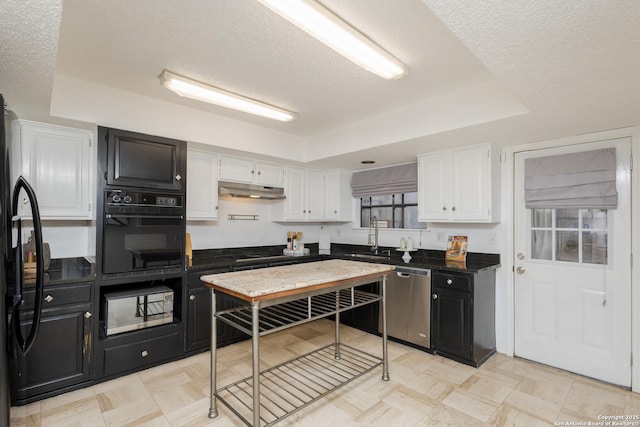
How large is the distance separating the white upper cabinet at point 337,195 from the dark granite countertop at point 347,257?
57 cm

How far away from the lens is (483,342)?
312 centimetres

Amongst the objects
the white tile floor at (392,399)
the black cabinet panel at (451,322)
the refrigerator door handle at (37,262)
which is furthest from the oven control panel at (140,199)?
the black cabinet panel at (451,322)

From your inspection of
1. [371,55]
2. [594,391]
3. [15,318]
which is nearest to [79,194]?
[15,318]

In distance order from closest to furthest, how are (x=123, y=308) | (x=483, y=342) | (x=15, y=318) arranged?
(x=15, y=318)
(x=123, y=308)
(x=483, y=342)

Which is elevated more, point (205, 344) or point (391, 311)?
point (391, 311)

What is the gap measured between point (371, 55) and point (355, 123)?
64.0 inches

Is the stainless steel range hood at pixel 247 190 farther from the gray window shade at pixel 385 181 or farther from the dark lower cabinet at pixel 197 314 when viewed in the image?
the gray window shade at pixel 385 181

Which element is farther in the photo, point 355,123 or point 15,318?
point 355,123

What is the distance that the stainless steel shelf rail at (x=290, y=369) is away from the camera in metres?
1.96

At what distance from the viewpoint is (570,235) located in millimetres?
2971

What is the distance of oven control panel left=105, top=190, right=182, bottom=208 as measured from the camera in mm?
2713

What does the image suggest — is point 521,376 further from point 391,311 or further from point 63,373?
point 63,373

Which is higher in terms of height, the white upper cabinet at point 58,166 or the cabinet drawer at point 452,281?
the white upper cabinet at point 58,166

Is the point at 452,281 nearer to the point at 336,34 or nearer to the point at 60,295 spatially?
the point at 336,34
